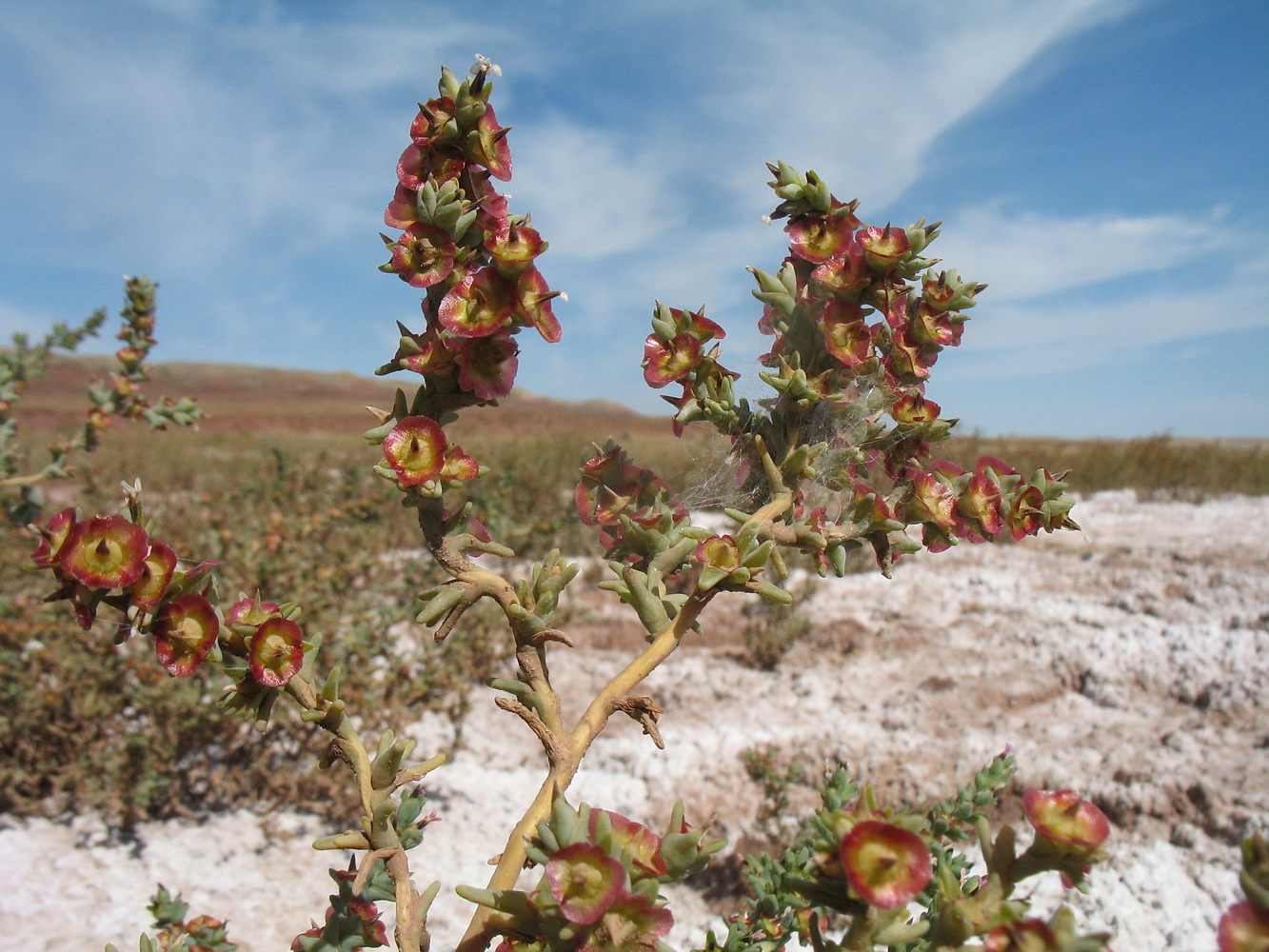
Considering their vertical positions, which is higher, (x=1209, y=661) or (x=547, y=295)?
(x=547, y=295)

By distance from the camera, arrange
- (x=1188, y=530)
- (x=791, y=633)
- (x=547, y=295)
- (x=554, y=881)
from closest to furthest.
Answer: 1. (x=554, y=881)
2. (x=547, y=295)
3. (x=791, y=633)
4. (x=1188, y=530)

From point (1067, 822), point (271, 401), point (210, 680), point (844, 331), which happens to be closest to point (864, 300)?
point (844, 331)

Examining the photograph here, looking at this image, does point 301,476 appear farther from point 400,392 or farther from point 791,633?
point 400,392

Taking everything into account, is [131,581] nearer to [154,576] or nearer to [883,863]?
[154,576]

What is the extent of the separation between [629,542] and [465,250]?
0.39 metres

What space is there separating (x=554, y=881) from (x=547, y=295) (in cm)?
52

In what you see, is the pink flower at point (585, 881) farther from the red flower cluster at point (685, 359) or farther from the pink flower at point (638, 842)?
the red flower cluster at point (685, 359)

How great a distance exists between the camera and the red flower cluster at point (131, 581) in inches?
29.4

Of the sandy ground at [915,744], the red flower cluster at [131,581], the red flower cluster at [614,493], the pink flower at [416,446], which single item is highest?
the pink flower at [416,446]

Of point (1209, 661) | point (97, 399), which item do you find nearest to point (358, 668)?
point (97, 399)

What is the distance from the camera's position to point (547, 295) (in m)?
0.82

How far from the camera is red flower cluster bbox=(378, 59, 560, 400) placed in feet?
2.61

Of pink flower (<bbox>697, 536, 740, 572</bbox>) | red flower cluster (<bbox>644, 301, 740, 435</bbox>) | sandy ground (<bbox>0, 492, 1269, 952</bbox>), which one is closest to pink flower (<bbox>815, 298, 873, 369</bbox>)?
red flower cluster (<bbox>644, 301, 740, 435</bbox>)

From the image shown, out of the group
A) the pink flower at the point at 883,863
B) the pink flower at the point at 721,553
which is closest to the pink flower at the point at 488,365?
the pink flower at the point at 721,553
